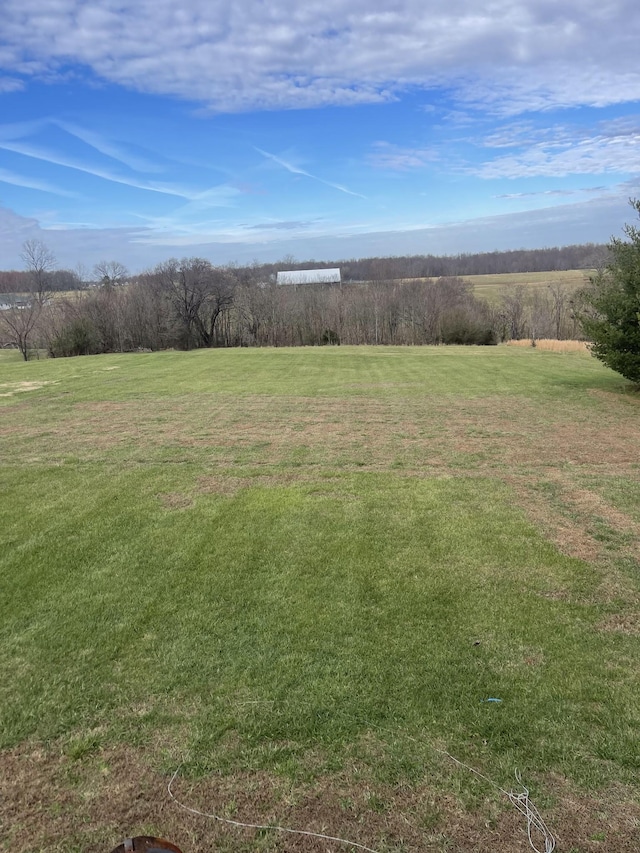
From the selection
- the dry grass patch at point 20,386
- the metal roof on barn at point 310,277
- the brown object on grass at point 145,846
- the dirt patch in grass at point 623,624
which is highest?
the metal roof on barn at point 310,277

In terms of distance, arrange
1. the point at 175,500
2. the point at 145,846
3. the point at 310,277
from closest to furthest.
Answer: the point at 145,846 → the point at 175,500 → the point at 310,277

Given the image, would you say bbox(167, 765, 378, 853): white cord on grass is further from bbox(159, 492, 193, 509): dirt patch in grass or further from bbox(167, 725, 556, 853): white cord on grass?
bbox(159, 492, 193, 509): dirt patch in grass

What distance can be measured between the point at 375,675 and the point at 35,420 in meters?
10.9

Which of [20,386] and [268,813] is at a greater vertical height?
[20,386]

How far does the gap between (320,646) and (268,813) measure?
4.16 feet

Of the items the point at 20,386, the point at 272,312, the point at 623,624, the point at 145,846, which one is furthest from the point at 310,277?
the point at 145,846

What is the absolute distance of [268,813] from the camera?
7.82ft

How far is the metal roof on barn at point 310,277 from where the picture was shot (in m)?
64.3

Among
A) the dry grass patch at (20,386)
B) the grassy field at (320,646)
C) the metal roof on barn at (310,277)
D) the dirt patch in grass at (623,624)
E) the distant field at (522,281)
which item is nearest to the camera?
the grassy field at (320,646)

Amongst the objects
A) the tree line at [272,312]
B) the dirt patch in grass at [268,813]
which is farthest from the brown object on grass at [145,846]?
the tree line at [272,312]

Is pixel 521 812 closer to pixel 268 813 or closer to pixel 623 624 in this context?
pixel 268 813

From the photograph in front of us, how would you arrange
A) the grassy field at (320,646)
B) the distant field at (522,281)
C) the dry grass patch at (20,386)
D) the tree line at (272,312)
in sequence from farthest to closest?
the distant field at (522,281), the tree line at (272,312), the dry grass patch at (20,386), the grassy field at (320,646)

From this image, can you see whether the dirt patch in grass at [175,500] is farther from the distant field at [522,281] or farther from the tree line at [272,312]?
the distant field at [522,281]

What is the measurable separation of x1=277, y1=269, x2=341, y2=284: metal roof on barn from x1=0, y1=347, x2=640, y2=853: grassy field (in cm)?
5850
